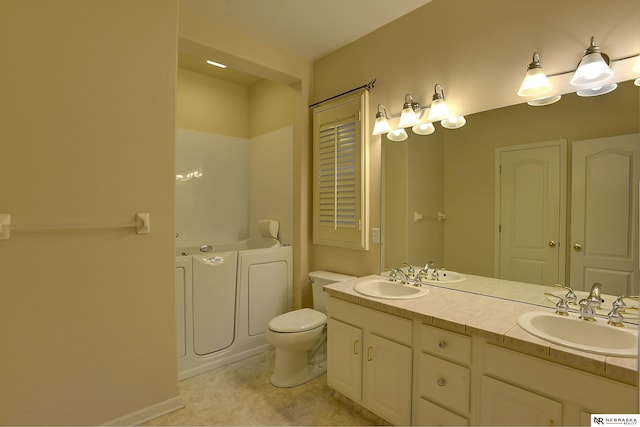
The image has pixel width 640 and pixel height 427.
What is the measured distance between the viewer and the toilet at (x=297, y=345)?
2219 millimetres

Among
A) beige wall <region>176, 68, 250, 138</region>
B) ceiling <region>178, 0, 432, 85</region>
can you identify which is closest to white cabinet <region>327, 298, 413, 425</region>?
ceiling <region>178, 0, 432, 85</region>

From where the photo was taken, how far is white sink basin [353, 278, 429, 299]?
199 centimetres

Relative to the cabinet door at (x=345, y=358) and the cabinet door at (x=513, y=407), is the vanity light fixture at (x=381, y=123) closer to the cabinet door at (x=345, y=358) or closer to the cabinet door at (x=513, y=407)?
the cabinet door at (x=345, y=358)

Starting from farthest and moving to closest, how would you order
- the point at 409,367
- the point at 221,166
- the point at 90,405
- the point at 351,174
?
the point at 221,166
the point at 351,174
the point at 90,405
the point at 409,367

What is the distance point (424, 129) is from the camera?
2.16 metres

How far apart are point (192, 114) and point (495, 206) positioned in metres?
2.95

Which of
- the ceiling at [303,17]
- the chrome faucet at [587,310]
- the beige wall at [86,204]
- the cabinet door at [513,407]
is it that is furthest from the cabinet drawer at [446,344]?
the ceiling at [303,17]

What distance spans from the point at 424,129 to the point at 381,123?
0.32 metres

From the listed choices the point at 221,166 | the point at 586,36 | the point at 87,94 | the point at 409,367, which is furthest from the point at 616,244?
the point at 221,166

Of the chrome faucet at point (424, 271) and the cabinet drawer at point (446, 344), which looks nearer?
the cabinet drawer at point (446, 344)

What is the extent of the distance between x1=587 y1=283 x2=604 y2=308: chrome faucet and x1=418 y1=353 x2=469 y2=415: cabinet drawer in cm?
66

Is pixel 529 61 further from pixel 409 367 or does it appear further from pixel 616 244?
pixel 409 367

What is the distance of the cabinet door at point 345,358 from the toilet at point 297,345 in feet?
0.91

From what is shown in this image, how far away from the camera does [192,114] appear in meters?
3.32
